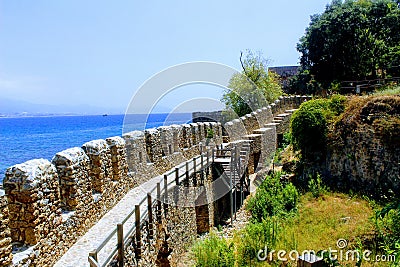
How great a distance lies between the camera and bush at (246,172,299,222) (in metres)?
13.8

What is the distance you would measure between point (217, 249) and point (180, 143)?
6737mm

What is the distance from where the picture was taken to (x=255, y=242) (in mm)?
10391

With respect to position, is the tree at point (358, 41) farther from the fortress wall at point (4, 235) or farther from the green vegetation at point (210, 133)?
the fortress wall at point (4, 235)

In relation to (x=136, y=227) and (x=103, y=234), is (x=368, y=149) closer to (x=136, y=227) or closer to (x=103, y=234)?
(x=136, y=227)

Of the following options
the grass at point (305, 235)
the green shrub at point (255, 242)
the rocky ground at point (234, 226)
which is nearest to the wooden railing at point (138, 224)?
the grass at point (305, 235)

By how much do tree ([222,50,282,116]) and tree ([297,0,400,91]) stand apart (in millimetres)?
5780

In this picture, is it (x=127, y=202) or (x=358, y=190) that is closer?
(x=127, y=202)

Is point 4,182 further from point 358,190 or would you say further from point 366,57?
point 366,57

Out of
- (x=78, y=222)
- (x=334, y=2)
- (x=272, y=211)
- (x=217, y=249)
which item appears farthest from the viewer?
(x=334, y=2)

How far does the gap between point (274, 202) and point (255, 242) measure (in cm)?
384

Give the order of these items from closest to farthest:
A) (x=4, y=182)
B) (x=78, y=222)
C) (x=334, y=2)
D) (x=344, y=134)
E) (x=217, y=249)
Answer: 1. (x=4, y=182)
2. (x=78, y=222)
3. (x=217, y=249)
4. (x=344, y=134)
5. (x=334, y=2)

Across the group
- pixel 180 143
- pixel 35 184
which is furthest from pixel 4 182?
pixel 180 143

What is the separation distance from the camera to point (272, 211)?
45.1ft

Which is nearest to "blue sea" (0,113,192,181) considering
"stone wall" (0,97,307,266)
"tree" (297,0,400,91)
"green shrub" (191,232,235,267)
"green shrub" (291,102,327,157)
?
"stone wall" (0,97,307,266)
